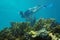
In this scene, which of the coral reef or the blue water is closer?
the coral reef

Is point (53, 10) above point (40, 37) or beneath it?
above

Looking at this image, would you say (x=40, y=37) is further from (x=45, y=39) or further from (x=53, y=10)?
(x=53, y=10)

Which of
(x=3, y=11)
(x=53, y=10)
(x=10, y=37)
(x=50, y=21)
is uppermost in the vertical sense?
(x=3, y=11)

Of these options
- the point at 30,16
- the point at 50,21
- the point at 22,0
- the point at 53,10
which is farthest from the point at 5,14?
the point at 50,21

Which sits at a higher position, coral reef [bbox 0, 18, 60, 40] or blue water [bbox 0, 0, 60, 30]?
blue water [bbox 0, 0, 60, 30]

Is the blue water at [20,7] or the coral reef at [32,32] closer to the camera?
the coral reef at [32,32]

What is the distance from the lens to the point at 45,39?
10.7ft

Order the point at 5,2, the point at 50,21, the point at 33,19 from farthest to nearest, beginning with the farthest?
the point at 5,2 < the point at 33,19 < the point at 50,21

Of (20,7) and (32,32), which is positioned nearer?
(32,32)

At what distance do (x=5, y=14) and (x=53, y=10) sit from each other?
8028 millimetres

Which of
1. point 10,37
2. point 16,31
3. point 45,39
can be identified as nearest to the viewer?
point 45,39

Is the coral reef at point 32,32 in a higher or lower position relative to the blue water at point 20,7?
lower

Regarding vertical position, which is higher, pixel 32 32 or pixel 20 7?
pixel 20 7

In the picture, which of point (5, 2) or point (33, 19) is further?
point (5, 2)
